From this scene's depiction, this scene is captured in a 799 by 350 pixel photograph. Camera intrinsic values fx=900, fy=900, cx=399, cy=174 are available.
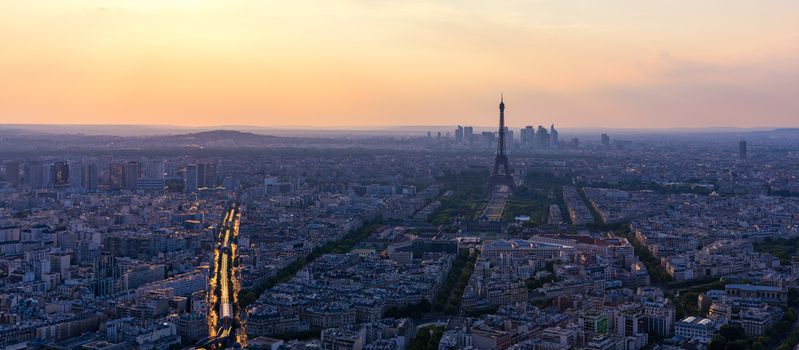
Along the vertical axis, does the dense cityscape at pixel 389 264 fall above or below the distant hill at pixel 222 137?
below

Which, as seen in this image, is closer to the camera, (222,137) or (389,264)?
(389,264)

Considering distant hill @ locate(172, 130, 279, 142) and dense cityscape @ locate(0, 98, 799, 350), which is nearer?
dense cityscape @ locate(0, 98, 799, 350)

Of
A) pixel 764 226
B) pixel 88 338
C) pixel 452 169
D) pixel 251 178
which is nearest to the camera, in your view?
pixel 88 338

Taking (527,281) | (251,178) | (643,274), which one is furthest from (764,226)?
(251,178)

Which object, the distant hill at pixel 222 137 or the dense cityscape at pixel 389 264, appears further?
the distant hill at pixel 222 137

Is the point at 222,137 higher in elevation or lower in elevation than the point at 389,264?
higher

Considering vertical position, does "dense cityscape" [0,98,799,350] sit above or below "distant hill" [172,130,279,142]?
below

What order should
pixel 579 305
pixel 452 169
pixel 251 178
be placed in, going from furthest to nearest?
pixel 452 169 < pixel 251 178 < pixel 579 305

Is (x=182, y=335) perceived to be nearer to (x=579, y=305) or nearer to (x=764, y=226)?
(x=579, y=305)
